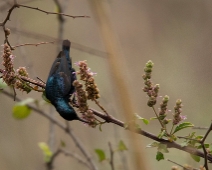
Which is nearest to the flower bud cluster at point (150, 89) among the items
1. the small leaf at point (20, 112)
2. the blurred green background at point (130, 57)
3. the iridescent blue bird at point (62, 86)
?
the iridescent blue bird at point (62, 86)

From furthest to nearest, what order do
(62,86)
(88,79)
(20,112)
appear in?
(20,112) → (62,86) → (88,79)

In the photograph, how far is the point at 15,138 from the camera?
3.39 meters

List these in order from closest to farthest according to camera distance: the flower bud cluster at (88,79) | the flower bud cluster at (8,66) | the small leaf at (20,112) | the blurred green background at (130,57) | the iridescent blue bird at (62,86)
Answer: the flower bud cluster at (88,79)
the flower bud cluster at (8,66)
the iridescent blue bird at (62,86)
the small leaf at (20,112)
the blurred green background at (130,57)

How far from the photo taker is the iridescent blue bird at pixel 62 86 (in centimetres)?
123

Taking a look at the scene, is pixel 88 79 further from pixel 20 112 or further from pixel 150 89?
pixel 20 112

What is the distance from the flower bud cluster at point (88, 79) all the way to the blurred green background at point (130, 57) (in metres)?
2.22

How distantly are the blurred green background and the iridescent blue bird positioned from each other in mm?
1763

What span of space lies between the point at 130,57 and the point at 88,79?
2.91 meters

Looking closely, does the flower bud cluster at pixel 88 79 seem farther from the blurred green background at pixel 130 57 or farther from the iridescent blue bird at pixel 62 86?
the blurred green background at pixel 130 57

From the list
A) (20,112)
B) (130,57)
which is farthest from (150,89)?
(130,57)

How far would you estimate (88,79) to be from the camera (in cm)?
94

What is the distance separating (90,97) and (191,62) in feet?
10.0

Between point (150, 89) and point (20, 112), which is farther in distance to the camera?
point (20, 112)

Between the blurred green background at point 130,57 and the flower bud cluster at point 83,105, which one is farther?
the blurred green background at point 130,57
